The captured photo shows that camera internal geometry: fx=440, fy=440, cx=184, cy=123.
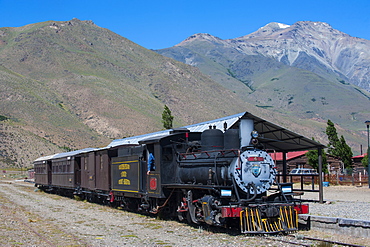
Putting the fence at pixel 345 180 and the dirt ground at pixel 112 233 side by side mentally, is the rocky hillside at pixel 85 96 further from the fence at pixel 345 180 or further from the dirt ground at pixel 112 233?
the dirt ground at pixel 112 233

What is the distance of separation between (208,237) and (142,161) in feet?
20.7

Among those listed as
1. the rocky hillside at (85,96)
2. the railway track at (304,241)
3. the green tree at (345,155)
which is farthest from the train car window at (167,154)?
the rocky hillside at (85,96)

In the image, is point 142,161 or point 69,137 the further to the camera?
point 69,137

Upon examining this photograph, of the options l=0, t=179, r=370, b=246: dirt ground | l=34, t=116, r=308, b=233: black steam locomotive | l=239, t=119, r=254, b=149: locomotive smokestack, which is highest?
l=239, t=119, r=254, b=149: locomotive smokestack

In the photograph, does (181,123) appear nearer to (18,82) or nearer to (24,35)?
(18,82)

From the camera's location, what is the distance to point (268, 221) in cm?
1355

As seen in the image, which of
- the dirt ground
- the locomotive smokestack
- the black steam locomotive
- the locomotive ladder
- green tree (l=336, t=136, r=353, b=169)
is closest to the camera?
the dirt ground

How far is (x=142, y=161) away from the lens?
18.9 metres

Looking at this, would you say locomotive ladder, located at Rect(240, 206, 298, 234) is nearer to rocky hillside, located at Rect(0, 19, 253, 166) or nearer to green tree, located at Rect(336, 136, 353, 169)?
green tree, located at Rect(336, 136, 353, 169)

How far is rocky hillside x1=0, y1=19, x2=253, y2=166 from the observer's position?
3875 inches

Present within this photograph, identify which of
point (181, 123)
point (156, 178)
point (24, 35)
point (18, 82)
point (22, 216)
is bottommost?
point (22, 216)

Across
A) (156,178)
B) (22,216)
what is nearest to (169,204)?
(156,178)

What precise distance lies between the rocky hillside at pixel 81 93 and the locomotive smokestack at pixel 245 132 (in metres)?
79.3

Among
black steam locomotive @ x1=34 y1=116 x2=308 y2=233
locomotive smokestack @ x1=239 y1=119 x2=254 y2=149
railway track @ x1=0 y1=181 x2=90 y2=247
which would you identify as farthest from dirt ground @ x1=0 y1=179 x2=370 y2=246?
locomotive smokestack @ x1=239 y1=119 x2=254 y2=149
